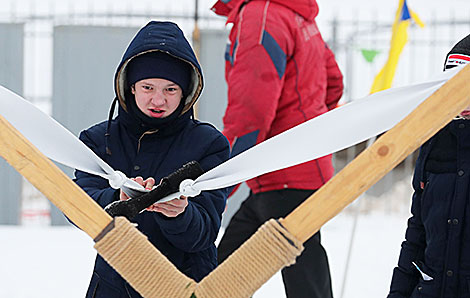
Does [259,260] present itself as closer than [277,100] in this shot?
Yes

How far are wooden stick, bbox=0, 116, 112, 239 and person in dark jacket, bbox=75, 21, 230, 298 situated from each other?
519 millimetres

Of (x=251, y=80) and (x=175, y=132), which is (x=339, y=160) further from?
(x=175, y=132)

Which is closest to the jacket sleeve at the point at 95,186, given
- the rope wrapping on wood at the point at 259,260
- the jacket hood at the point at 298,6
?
the rope wrapping on wood at the point at 259,260

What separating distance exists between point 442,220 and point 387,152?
2.20ft

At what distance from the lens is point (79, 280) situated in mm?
4812

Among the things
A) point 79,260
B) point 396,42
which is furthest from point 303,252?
point 79,260

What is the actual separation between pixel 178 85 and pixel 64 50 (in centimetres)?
552

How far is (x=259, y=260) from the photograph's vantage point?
1321mm

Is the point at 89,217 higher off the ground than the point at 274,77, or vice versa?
the point at 89,217

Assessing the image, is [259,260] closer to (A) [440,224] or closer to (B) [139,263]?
(B) [139,263]

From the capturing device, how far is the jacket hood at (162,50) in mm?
1963

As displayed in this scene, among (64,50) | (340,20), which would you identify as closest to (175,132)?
(64,50)

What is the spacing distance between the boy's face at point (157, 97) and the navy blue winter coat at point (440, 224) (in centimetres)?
70

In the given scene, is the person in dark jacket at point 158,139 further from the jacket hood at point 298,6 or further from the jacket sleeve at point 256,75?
the jacket hood at point 298,6
